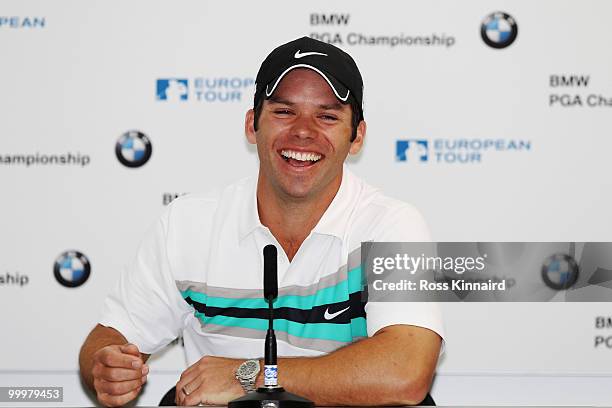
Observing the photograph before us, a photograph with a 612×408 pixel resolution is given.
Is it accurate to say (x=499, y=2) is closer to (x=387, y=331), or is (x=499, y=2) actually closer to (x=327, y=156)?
(x=327, y=156)

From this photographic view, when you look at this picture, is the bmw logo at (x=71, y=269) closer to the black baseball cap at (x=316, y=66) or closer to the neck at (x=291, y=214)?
the neck at (x=291, y=214)

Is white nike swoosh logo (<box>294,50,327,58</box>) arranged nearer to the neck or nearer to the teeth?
the teeth

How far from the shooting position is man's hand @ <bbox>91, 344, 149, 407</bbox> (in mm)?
2006

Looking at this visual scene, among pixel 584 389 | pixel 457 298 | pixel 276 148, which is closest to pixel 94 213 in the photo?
pixel 276 148

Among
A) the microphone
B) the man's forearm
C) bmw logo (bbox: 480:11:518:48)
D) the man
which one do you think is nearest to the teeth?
the man

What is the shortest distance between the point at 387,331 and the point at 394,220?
33 centimetres

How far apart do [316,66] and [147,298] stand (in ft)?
2.44

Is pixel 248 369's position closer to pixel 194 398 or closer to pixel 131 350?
pixel 194 398

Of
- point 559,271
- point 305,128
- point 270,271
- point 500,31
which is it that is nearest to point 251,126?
point 305,128

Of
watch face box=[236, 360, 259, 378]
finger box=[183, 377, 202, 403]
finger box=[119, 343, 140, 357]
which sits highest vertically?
finger box=[119, 343, 140, 357]

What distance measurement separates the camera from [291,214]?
2445 millimetres

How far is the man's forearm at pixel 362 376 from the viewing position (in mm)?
1960

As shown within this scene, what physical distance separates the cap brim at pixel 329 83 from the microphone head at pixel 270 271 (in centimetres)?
86

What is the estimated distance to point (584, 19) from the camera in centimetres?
328
